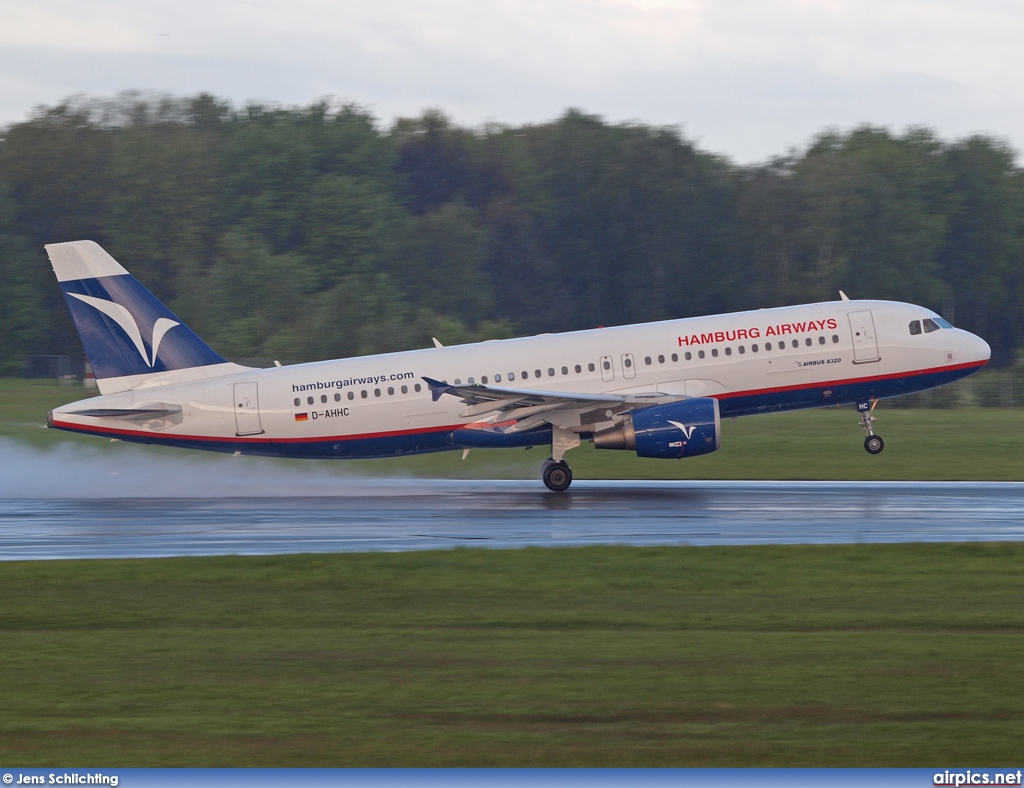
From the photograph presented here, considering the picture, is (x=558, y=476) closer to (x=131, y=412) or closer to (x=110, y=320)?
(x=131, y=412)

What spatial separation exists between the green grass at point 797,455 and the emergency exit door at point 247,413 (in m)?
6.32

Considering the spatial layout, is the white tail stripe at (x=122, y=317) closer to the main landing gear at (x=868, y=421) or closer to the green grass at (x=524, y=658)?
the green grass at (x=524, y=658)

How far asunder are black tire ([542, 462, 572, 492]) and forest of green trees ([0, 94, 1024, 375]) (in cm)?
4985

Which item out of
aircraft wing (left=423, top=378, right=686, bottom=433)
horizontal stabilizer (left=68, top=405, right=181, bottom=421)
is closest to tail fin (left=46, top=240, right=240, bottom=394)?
horizontal stabilizer (left=68, top=405, right=181, bottom=421)

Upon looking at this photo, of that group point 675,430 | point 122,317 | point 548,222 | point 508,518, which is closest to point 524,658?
point 508,518

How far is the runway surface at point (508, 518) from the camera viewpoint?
787 inches

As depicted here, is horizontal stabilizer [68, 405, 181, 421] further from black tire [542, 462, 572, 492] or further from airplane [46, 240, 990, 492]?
black tire [542, 462, 572, 492]

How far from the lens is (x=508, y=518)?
2322 centimetres

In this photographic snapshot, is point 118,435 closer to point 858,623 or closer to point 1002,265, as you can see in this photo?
Result: point 858,623

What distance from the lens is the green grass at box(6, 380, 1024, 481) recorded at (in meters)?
32.3

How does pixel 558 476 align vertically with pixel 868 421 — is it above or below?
below

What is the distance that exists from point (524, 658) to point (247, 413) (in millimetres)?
17135

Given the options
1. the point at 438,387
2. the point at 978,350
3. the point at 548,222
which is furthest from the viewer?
the point at 548,222

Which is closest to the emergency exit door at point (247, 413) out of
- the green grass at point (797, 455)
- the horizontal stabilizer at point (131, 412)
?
the horizontal stabilizer at point (131, 412)
